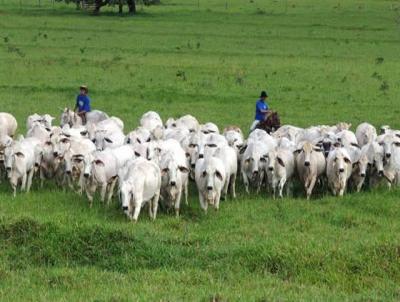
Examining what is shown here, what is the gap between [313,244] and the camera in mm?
12820

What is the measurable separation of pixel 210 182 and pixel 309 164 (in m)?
2.67

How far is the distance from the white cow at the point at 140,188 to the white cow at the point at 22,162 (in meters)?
3.19

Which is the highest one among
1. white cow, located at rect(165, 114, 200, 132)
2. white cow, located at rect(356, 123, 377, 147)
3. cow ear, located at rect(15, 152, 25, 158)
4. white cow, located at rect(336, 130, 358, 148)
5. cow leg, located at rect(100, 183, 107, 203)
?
cow ear, located at rect(15, 152, 25, 158)

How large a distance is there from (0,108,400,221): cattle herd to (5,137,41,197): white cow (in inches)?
0.9

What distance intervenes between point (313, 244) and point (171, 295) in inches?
119

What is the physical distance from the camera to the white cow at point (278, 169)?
57.9 feet

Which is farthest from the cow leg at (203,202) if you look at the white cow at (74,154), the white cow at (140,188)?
the white cow at (74,154)

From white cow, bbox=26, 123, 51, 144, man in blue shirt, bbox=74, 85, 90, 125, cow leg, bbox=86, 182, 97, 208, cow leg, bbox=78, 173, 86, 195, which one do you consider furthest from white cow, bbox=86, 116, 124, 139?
cow leg, bbox=86, 182, 97, 208

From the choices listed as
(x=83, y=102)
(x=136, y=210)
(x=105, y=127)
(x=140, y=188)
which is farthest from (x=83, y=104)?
(x=136, y=210)

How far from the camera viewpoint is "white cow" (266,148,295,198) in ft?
57.9

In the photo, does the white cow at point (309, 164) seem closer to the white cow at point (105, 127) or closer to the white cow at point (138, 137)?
the white cow at point (138, 137)

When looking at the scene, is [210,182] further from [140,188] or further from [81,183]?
[81,183]

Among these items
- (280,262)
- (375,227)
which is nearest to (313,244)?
(280,262)

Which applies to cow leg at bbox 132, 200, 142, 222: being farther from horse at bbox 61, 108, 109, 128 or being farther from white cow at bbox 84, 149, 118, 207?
horse at bbox 61, 108, 109, 128
